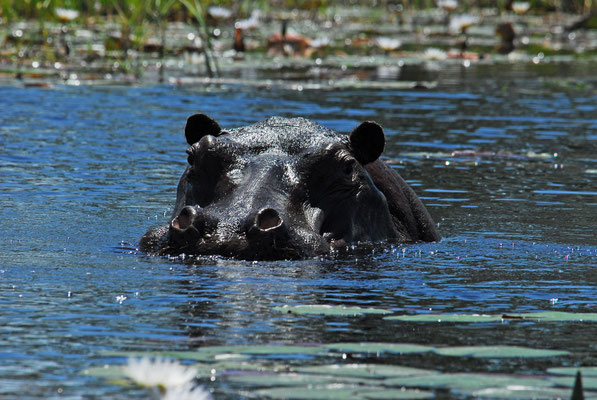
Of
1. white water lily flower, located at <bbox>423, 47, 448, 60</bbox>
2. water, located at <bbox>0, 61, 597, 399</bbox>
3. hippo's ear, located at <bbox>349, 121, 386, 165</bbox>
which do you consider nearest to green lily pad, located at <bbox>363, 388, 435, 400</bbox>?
water, located at <bbox>0, 61, 597, 399</bbox>

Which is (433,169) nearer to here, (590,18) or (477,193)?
(477,193)

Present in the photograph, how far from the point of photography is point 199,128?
8156mm

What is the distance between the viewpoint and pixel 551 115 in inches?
648

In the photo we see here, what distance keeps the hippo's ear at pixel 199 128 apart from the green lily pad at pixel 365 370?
386cm

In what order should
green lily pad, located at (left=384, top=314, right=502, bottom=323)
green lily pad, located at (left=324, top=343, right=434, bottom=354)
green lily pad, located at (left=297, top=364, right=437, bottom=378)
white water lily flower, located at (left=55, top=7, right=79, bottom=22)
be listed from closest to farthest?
green lily pad, located at (left=297, top=364, right=437, bottom=378) < green lily pad, located at (left=324, top=343, right=434, bottom=354) < green lily pad, located at (left=384, top=314, right=502, bottom=323) < white water lily flower, located at (left=55, top=7, right=79, bottom=22)

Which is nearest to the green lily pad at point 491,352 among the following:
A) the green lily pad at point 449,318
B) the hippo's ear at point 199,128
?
the green lily pad at point 449,318

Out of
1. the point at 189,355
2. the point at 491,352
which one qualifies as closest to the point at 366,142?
the point at 491,352

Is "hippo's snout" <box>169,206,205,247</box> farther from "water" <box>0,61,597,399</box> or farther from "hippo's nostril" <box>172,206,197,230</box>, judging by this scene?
"water" <box>0,61,597,399</box>

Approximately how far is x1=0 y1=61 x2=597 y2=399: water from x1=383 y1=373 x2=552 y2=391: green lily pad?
29cm

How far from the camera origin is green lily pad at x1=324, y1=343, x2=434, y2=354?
183 inches

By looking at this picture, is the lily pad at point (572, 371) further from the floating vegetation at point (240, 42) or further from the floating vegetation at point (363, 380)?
the floating vegetation at point (240, 42)

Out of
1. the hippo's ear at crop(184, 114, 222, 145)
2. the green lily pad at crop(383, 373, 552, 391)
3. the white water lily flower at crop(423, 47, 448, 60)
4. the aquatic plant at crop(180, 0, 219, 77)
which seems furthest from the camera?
the white water lily flower at crop(423, 47, 448, 60)

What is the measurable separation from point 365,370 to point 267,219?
2286mm

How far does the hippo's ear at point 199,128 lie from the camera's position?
8047 mm
